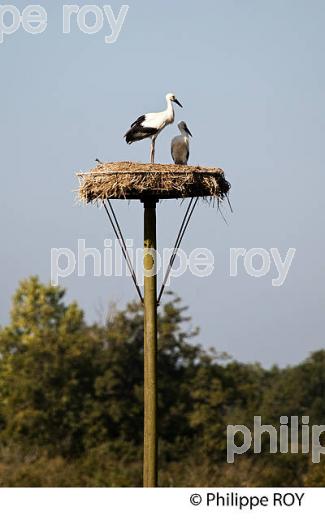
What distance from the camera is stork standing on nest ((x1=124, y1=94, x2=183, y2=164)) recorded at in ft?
38.5

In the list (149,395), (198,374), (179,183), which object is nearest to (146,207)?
(179,183)

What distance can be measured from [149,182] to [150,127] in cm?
127

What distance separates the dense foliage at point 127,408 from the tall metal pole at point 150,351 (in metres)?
17.3

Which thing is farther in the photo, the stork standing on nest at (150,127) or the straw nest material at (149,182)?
the stork standing on nest at (150,127)

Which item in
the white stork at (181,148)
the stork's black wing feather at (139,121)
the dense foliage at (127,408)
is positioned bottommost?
the dense foliage at (127,408)

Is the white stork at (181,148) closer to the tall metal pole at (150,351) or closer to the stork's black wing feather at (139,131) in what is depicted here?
the stork's black wing feather at (139,131)

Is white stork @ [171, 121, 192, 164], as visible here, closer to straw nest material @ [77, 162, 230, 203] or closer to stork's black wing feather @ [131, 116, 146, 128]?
stork's black wing feather @ [131, 116, 146, 128]

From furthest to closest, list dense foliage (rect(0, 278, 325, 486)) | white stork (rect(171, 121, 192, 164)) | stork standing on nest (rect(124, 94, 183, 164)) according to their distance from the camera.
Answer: dense foliage (rect(0, 278, 325, 486)) → white stork (rect(171, 121, 192, 164)) → stork standing on nest (rect(124, 94, 183, 164))

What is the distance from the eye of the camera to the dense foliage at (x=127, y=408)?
96.3ft

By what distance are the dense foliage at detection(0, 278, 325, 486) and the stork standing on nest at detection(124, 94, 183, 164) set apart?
16758 millimetres

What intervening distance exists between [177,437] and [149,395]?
2108 cm

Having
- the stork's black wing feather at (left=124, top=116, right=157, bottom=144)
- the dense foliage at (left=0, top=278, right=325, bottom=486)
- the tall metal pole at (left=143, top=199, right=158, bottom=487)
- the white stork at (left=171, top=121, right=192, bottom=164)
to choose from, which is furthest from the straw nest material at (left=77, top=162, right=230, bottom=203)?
the dense foliage at (left=0, top=278, right=325, bottom=486)

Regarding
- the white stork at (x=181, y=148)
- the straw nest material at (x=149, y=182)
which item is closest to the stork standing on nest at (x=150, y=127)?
the white stork at (x=181, y=148)
